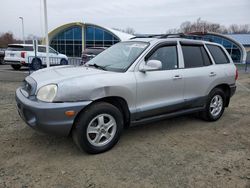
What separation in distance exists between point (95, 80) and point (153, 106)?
1.18 metres

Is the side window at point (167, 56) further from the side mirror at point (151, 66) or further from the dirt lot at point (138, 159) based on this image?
the dirt lot at point (138, 159)

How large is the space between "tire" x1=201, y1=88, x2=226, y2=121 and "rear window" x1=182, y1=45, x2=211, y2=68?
2.27 feet

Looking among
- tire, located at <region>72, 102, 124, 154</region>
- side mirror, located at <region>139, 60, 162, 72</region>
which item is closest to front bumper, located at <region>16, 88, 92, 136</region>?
tire, located at <region>72, 102, 124, 154</region>

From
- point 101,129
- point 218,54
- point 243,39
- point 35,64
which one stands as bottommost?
point 101,129

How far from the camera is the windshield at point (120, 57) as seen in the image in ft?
12.4

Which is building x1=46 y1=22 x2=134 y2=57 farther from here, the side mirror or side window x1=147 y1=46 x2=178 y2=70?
the side mirror

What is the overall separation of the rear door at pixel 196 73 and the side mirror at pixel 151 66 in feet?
2.95

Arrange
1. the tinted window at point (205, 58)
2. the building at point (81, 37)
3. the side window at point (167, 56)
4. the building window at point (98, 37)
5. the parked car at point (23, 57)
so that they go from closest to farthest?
the side window at point (167, 56), the tinted window at point (205, 58), the parked car at point (23, 57), the building at point (81, 37), the building window at point (98, 37)

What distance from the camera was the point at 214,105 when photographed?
511 centimetres

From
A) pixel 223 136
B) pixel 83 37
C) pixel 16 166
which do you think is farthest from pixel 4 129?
pixel 83 37

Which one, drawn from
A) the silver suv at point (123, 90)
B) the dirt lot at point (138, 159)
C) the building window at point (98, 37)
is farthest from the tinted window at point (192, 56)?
the building window at point (98, 37)

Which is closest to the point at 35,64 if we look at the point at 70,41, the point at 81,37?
the point at 81,37

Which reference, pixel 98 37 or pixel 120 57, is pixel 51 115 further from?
pixel 98 37

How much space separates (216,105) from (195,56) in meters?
1.29
